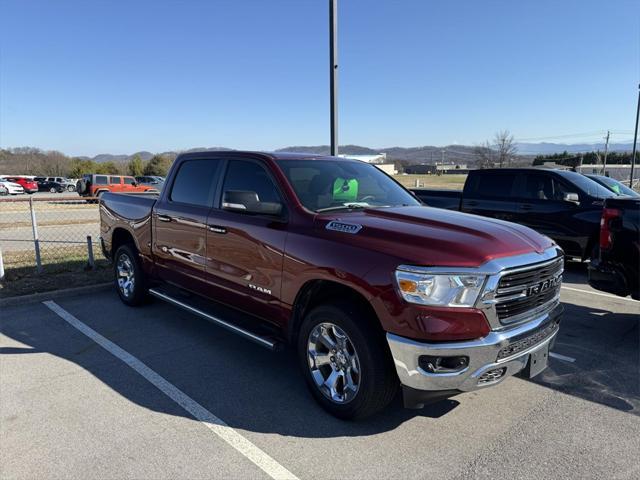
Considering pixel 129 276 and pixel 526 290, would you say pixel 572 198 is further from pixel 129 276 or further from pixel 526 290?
pixel 129 276

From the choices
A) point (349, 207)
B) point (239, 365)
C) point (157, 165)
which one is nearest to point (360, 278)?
point (349, 207)

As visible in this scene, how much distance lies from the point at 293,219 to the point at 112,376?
2.14 metres

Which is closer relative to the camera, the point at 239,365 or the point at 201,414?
the point at 201,414

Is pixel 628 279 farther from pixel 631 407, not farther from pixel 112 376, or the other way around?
pixel 112 376

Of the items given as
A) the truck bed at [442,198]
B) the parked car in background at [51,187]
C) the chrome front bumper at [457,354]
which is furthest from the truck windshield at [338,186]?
the parked car in background at [51,187]

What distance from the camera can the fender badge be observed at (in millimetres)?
3258

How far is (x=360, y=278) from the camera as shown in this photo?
300 cm

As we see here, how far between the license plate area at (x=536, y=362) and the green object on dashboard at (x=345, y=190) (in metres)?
1.91

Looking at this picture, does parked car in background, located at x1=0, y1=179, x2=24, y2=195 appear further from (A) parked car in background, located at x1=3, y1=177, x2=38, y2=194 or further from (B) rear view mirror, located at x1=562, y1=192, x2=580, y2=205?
(B) rear view mirror, located at x1=562, y1=192, x2=580, y2=205

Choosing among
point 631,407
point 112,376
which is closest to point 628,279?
point 631,407

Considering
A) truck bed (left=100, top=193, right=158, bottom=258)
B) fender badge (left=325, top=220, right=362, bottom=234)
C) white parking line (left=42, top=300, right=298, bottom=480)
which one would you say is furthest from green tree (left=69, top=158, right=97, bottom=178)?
fender badge (left=325, top=220, right=362, bottom=234)

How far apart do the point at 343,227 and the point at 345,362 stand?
0.97 m

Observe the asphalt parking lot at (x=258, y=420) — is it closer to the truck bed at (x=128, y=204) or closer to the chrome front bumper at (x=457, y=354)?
the chrome front bumper at (x=457, y=354)

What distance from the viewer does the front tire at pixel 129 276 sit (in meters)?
5.76
